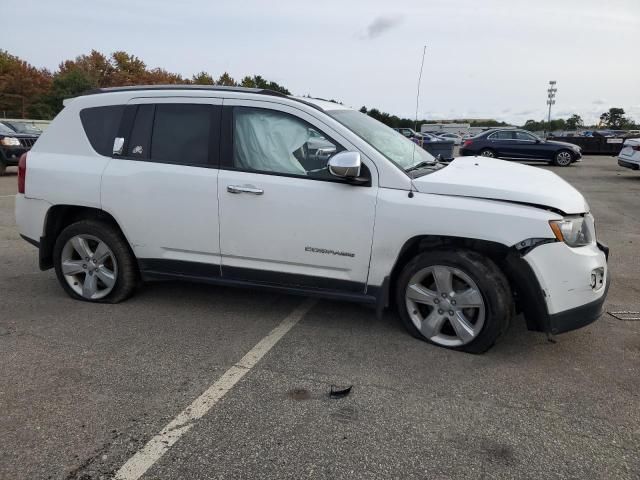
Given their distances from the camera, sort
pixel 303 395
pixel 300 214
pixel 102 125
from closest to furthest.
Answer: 1. pixel 303 395
2. pixel 300 214
3. pixel 102 125

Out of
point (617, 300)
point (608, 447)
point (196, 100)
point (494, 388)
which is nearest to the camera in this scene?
point (608, 447)

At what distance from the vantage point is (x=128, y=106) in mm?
4371

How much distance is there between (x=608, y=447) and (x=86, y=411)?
109 inches

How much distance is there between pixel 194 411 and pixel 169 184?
6.25ft

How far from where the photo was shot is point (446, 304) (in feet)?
12.0

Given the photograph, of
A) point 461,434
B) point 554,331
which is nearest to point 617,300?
point 554,331

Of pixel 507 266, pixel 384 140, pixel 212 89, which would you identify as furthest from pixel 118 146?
pixel 507 266

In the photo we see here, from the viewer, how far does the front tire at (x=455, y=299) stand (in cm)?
349

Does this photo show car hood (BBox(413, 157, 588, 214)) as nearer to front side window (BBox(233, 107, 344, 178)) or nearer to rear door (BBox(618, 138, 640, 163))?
front side window (BBox(233, 107, 344, 178))

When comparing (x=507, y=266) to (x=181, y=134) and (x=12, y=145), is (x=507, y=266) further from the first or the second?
(x=12, y=145)

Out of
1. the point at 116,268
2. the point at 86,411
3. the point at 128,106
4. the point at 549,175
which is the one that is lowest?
the point at 86,411

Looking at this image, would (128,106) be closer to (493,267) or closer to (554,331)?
(493,267)

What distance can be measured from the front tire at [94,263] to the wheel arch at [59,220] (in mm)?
83

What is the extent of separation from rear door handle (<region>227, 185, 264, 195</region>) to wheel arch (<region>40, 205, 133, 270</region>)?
3.83ft
